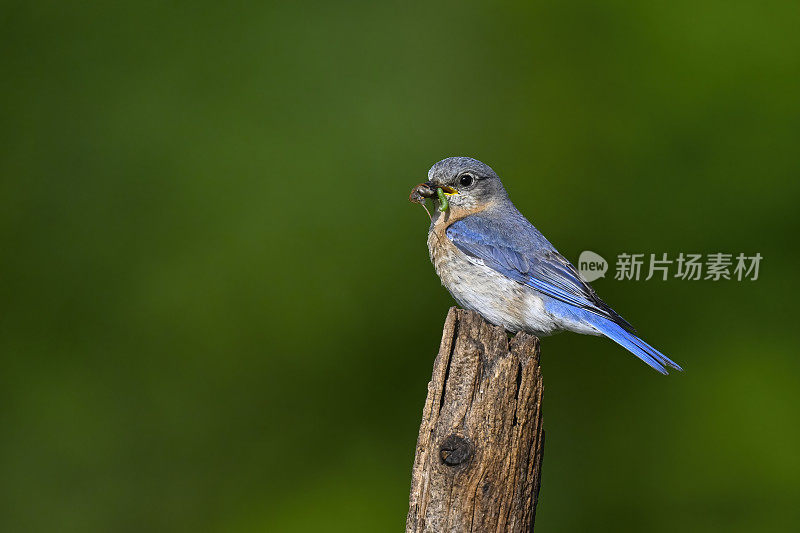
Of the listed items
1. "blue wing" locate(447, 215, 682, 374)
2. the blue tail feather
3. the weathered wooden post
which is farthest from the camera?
"blue wing" locate(447, 215, 682, 374)

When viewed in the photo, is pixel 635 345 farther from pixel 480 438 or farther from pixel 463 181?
pixel 463 181

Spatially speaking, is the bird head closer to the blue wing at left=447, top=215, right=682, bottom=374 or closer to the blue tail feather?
the blue wing at left=447, top=215, right=682, bottom=374

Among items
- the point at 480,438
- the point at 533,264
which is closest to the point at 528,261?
the point at 533,264

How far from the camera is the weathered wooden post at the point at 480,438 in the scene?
10.1 feet

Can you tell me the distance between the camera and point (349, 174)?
5996mm

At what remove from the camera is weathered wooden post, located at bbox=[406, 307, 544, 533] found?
3.08m

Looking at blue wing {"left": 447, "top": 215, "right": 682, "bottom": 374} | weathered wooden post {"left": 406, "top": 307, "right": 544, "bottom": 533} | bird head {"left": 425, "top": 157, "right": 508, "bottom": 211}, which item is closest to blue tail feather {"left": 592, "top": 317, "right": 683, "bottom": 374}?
blue wing {"left": 447, "top": 215, "right": 682, "bottom": 374}

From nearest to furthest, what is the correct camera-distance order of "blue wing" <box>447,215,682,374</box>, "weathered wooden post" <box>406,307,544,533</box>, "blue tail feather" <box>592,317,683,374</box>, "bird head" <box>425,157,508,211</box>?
1. "weathered wooden post" <box>406,307,544,533</box>
2. "blue tail feather" <box>592,317,683,374</box>
3. "blue wing" <box>447,215,682,374</box>
4. "bird head" <box>425,157,508,211</box>

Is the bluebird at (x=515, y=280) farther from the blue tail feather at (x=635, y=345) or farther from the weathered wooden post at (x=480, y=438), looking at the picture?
the weathered wooden post at (x=480, y=438)

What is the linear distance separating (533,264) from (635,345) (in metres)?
0.69

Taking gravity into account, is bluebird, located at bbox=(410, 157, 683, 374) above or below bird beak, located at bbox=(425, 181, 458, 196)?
below

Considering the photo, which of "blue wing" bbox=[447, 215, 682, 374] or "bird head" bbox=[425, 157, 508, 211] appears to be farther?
"bird head" bbox=[425, 157, 508, 211]

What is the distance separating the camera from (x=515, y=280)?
4266mm

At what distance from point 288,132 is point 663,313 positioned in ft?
9.42
